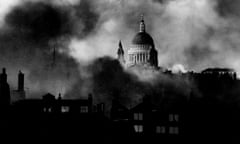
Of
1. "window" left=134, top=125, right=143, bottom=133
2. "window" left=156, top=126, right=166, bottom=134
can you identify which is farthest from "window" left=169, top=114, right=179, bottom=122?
"window" left=134, top=125, right=143, bottom=133

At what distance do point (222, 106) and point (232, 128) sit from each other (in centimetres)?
516

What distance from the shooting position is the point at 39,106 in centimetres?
8800

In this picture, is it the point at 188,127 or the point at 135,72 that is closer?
the point at 188,127

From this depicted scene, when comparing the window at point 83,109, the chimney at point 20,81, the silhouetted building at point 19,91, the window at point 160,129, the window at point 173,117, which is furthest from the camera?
the silhouetted building at point 19,91

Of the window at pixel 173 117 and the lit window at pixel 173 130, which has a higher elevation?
the window at pixel 173 117

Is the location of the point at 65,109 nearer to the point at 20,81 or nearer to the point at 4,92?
the point at 4,92

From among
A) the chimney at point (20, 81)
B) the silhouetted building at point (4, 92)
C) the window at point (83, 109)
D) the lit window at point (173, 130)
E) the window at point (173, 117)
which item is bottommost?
the lit window at point (173, 130)

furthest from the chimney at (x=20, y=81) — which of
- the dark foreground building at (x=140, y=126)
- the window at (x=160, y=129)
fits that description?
the window at (x=160, y=129)

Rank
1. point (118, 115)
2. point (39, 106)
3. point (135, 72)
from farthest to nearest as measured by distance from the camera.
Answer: point (135, 72)
point (118, 115)
point (39, 106)

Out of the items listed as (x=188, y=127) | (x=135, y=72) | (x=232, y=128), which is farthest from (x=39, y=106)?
(x=135, y=72)

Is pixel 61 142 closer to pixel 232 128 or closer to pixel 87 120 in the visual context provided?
pixel 87 120

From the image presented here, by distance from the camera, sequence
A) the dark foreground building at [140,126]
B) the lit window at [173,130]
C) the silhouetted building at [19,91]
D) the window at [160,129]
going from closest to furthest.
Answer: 1. the dark foreground building at [140,126]
2. the lit window at [173,130]
3. the window at [160,129]
4. the silhouetted building at [19,91]

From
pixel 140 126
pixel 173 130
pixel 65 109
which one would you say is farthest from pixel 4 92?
pixel 173 130

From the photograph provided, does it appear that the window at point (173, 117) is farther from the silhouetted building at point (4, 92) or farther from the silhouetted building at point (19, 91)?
the silhouetted building at point (19, 91)
